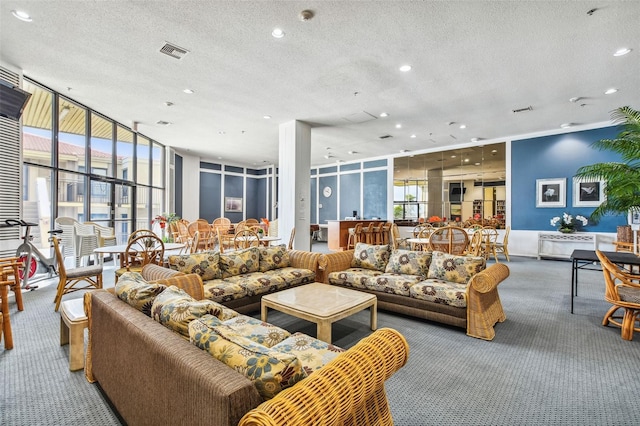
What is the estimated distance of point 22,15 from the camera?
3078 mm

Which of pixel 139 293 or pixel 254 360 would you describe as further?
pixel 139 293

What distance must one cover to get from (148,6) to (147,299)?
9.71 feet

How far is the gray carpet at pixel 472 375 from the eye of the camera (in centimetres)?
181

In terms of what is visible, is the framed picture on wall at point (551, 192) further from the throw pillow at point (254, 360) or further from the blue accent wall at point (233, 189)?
the blue accent wall at point (233, 189)

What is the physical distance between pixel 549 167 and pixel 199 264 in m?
8.67

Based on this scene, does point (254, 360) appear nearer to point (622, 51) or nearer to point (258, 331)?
point (258, 331)

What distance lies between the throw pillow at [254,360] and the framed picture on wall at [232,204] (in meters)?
12.0

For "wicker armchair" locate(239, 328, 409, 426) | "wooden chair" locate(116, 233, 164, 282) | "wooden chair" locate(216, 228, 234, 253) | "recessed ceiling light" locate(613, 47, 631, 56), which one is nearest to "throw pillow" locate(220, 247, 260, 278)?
"wooden chair" locate(116, 233, 164, 282)

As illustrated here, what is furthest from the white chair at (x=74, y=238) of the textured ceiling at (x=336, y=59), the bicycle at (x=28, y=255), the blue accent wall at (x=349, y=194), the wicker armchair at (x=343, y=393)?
the blue accent wall at (x=349, y=194)

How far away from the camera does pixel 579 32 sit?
3.35 meters

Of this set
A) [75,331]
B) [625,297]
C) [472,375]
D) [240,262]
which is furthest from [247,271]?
[625,297]

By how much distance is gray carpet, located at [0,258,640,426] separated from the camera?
1807 mm

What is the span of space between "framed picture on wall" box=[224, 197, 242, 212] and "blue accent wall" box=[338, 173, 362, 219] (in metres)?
4.59

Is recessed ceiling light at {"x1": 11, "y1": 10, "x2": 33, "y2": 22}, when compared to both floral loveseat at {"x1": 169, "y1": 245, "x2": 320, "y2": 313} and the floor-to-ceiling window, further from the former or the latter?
floral loveseat at {"x1": 169, "y1": 245, "x2": 320, "y2": 313}
